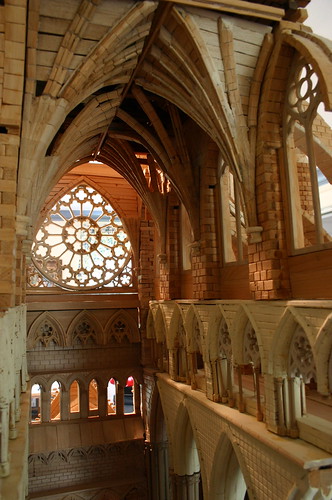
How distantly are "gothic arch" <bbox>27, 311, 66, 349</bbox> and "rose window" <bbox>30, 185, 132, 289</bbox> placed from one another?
3.76ft

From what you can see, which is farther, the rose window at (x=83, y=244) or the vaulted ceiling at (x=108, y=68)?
the rose window at (x=83, y=244)

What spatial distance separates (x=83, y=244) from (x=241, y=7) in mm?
8271

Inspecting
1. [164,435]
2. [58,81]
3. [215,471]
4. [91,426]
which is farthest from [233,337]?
[91,426]

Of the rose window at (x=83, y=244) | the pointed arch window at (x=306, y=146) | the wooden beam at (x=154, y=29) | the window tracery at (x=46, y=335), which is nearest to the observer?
the pointed arch window at (x=306, y=146)

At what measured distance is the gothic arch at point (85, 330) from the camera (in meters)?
11.5

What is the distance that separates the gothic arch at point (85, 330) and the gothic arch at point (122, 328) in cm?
35

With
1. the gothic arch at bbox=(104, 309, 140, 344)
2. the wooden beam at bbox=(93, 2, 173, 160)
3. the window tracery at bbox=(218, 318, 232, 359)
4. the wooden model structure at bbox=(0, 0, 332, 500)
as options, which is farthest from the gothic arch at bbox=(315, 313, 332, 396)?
the gothic arch at bbox=(104, 309, 140, 344)

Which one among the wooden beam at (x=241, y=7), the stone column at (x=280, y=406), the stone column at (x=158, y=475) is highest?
the wooden beam at (x=241, y=7)

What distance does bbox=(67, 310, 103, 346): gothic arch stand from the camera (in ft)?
37.7

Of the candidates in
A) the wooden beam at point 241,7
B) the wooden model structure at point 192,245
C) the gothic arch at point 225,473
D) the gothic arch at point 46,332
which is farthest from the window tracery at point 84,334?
the wooden beam at point 241,7

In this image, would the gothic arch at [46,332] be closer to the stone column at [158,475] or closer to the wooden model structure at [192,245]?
the wooden model structure at [192,245]

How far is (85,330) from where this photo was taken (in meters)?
11.7

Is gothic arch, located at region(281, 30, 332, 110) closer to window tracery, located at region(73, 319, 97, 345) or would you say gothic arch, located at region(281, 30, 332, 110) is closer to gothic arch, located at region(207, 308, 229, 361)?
gothic arch, located at region(207, 308, 229, 361)

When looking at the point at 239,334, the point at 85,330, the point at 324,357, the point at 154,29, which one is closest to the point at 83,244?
the point at 85,330
